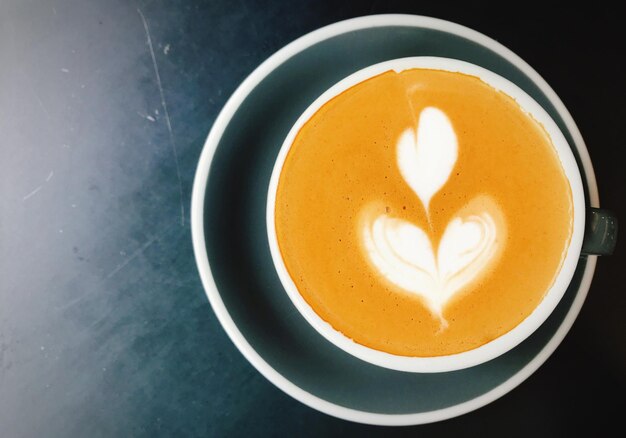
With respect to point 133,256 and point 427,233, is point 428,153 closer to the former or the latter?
point 427,233

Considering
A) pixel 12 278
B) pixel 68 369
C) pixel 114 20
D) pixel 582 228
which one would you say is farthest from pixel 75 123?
pixel 582 228

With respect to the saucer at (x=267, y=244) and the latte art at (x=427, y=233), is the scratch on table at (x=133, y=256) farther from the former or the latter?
the latte art at (x=427, y=233)

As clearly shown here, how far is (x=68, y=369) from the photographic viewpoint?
3.63ft

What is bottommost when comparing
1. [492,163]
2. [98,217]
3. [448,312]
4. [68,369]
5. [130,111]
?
[68,369]

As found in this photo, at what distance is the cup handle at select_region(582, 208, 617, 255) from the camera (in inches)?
32.6

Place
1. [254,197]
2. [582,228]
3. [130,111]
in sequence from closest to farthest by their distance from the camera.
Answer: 1. [582,228]
2. [254,197]
3. [130,111]

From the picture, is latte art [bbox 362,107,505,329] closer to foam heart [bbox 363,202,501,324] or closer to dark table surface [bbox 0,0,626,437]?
foam heart [bbox 363,202,501,324]

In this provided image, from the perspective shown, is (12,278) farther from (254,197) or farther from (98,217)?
(254,197)

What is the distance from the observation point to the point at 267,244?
953 mm

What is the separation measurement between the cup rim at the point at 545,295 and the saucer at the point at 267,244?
0.27ft

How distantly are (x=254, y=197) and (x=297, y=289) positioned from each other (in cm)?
20

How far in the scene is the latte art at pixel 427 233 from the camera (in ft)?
2.70

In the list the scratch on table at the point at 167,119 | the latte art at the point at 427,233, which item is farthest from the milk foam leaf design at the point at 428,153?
the scratch on table at the point at 167,119

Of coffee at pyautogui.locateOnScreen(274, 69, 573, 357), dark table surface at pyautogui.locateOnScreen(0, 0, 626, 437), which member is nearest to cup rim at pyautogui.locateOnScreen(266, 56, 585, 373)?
coffee at pyautogui.locateOnScreen(274, 69, 573, 357)
